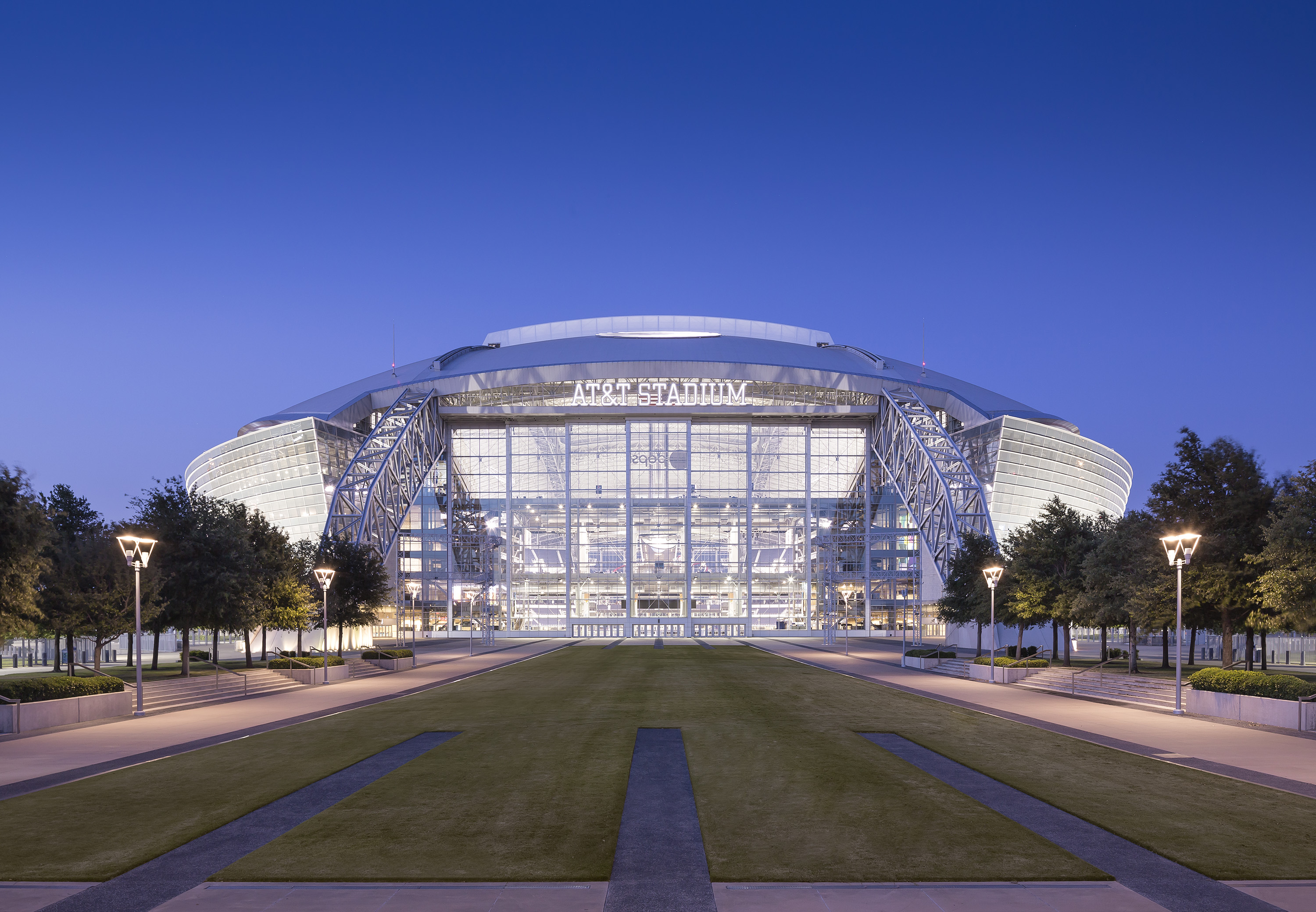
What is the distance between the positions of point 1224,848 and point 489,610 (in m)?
82.3

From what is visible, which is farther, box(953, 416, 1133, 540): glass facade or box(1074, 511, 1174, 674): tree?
box(953, 416, 1133, 540): glass facade

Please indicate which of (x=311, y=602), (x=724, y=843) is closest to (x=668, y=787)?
(x=724, y=843)

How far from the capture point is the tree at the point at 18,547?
87.5ft

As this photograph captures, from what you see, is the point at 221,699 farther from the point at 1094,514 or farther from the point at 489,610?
the point at 1094,514

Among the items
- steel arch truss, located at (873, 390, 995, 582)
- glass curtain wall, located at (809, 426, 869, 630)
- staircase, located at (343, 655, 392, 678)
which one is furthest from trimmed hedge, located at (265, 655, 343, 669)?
glass curtain wall, located at (809, 426, 869, 630)

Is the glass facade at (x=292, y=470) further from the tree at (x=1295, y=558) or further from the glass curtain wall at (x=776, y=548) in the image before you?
the tree at (x=1295, y=558)

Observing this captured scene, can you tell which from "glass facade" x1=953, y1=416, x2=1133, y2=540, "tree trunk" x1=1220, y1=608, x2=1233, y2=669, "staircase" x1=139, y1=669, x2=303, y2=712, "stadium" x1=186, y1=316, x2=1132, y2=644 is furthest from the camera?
"stadium" x1=186, y1=316, x2=1132, y2=644

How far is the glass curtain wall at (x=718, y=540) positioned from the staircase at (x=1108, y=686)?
2516 inches

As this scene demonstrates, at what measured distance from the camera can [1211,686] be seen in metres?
28.9

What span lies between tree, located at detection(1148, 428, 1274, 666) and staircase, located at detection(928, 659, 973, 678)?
1383cm

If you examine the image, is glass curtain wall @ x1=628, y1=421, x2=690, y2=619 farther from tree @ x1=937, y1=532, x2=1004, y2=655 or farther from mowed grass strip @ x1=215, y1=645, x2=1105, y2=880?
mowed grass strip @ x1=215, y1=645, x2=1105, y2=880

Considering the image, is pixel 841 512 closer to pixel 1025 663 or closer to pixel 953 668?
pixel 953 668

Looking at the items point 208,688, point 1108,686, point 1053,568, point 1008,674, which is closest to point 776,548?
point 1053,568

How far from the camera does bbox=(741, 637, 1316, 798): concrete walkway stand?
19.1 m
